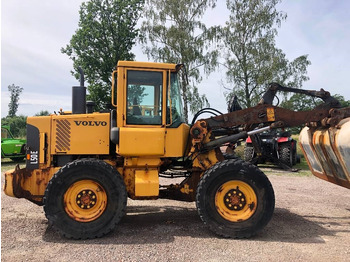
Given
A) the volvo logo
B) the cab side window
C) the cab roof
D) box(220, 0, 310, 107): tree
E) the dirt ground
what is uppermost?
box(220, 0, 310, 107): tree

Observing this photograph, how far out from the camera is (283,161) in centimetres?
1465

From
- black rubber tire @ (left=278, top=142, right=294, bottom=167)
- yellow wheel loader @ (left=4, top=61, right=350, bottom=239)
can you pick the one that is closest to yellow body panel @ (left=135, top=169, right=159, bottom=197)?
yellow wheel loader @ (left=4, top=61, right=350, bottom=239)

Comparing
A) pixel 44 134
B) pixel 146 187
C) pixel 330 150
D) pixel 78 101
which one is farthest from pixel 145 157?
pixel 330 150

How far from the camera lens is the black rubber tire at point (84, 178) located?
4836 mm

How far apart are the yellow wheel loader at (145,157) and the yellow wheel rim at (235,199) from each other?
16mm

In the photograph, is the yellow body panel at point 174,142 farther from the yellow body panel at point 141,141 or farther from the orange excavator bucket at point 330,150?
the orange excavator bucket at point 330,150

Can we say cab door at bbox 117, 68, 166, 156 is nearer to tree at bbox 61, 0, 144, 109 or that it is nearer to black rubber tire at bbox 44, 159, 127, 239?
black rubber tire at bbox 44, 159, 127, 239

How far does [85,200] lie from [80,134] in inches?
43.8

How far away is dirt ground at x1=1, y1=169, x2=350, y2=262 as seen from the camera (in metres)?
4.20

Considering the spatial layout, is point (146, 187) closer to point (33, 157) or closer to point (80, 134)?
point (80, 134)

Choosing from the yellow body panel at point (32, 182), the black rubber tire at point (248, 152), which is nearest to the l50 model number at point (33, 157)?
the yellow body panel at point (32, 182)

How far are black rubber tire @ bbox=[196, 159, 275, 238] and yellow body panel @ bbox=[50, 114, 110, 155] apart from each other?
1847 mm

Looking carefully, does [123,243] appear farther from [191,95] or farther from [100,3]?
[100,3]

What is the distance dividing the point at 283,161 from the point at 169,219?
10074mm
